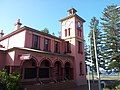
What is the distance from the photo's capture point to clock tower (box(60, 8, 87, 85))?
102ft

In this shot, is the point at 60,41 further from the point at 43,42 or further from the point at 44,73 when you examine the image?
the point at 44,73

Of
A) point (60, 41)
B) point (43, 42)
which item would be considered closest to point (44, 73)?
point (43, 42)

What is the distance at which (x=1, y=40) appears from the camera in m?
32.0

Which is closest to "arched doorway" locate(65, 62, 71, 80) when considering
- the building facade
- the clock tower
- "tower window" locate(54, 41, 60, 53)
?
the building facade

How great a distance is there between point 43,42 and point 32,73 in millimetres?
6641

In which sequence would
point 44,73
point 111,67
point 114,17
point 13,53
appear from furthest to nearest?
point 114,17 → point 111,67 → point 44,73 → point 13,53

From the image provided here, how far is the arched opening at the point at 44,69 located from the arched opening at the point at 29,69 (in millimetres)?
1361

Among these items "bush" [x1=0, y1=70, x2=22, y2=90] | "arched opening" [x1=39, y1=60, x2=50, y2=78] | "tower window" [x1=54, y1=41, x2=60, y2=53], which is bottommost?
"bush" [x1=0, y1=70, x2=22, y2=90]

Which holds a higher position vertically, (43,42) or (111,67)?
(43,42)

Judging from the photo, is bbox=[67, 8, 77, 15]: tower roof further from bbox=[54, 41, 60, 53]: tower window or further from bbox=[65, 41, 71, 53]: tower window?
bbox=[54, 41, 60, 53]: tower window

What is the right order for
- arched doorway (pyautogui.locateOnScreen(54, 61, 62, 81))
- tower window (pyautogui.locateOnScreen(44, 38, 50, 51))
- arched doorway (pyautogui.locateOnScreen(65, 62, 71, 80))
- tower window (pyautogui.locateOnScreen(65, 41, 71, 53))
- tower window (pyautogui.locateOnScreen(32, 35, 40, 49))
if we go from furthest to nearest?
tower window (pyautogui.locateOnScreen(65, 41, 71, 53))
arched doorway (pyautogui.locateOnScreen(65, 62, 71, 80))
tower window (pyautogui.locateOnScreen(44, 38, 50, 51))
arched doorway (pyautogui.locateOnScreen(54, 61, 62, 81))
tower window (pyautogui.locateOnScreen(32, 35, 40, 49))

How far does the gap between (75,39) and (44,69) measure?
31.3ft

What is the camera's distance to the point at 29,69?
23125 millimetres

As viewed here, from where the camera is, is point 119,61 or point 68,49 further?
point 119,61
